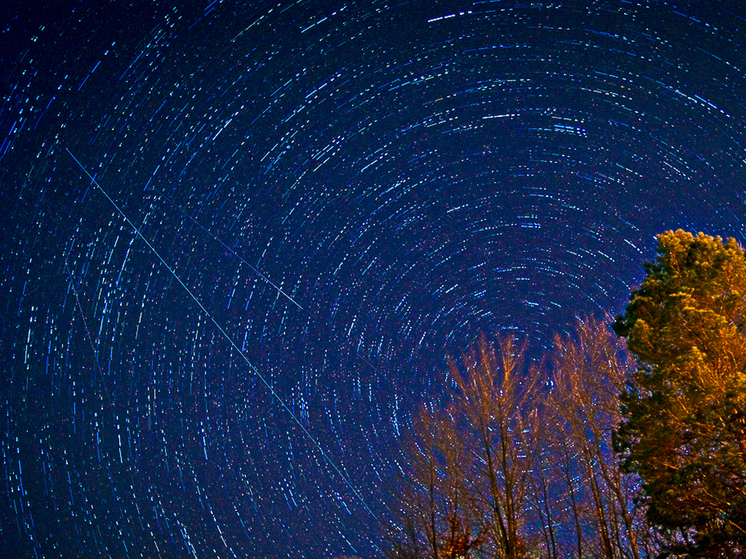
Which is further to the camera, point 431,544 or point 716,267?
point 431,544

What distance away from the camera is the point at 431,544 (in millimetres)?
15516

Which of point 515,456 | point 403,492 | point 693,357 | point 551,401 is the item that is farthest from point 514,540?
point 693,357

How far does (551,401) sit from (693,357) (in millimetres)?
6445

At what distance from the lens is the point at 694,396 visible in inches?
328

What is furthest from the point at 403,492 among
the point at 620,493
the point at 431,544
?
the point at 620,493

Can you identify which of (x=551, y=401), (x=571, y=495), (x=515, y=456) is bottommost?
(x=571, y=495)

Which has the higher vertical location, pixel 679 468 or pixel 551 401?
pixel 551 401

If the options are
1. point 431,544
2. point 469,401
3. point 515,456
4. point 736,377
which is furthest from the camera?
point 431,544

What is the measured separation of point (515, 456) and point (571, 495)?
223 cm

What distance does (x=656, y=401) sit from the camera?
8.76 m

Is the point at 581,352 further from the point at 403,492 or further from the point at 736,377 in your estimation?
the point at 403,492

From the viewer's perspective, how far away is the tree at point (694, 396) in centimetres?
772

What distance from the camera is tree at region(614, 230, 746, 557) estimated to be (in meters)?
7.72

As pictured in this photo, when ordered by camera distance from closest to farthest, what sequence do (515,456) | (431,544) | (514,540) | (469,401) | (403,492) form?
(514,540)
(515,456)
(469,401)
(431,544)
(403,492)
